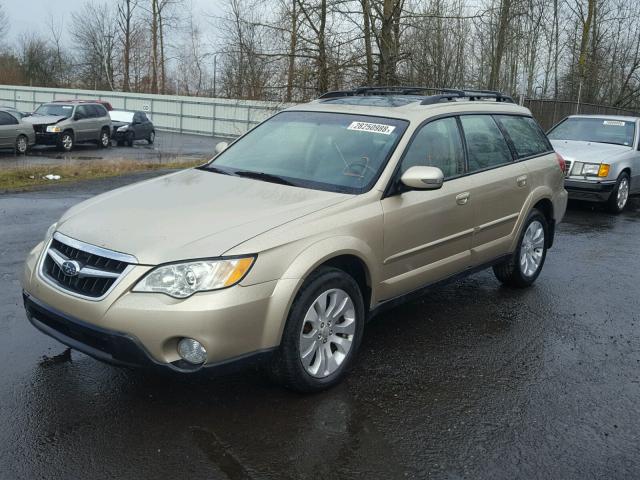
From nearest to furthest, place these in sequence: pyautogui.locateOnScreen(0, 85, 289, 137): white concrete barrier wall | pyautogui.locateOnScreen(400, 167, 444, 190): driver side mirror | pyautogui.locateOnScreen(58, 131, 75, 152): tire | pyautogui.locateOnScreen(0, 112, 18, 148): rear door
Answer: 1. pyautogui.locateOnScreen(400, 167, 444, 190): driver side mirror
2. pyautogui.locateOnScreen(0, 112, 18, 148): rear door
3. pyautogui.locateOnScreen(58, 131, 75, 152): tire
4. pyautogui.locateOnScreen(0, 85, 289, 137): white concrete barrier wall

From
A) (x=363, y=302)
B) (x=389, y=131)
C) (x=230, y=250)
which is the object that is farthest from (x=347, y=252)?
(x=389, y=131)

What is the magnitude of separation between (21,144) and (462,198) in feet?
58.7

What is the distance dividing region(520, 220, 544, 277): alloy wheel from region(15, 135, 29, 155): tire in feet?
57.0

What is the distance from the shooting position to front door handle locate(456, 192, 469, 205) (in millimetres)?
4922

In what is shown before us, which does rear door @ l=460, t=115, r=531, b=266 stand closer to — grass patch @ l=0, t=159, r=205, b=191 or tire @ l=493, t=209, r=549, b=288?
tire @ l=493, t=209, r=549, b=288

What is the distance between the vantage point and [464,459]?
331cm

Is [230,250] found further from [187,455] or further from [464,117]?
[464,117]

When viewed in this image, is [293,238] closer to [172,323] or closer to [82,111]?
[172,323]

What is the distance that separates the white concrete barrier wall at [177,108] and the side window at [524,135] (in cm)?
2689

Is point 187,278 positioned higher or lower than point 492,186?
lower

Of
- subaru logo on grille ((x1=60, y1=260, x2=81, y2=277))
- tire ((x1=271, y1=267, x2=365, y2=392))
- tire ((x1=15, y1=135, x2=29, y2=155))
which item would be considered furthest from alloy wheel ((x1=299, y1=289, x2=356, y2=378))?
tire ((x1=15, y1=135, x2=29, y2=155))

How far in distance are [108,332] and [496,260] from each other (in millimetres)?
3508

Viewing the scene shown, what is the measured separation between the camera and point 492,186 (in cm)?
534

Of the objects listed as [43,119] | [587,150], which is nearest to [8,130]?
[43,119]
